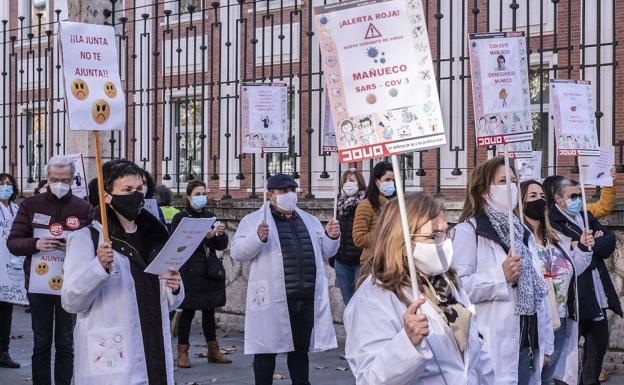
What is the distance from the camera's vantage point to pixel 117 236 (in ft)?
18.4

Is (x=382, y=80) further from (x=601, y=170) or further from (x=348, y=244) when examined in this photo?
(x=348, y=244)

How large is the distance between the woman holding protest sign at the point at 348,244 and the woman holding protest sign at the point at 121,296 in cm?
525

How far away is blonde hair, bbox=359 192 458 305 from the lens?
4.09 metres

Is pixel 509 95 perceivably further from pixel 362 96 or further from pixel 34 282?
pixel 34 282

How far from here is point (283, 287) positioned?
8.26m

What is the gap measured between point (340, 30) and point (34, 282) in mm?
4551

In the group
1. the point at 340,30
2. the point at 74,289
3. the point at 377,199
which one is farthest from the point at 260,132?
the point at 340,30

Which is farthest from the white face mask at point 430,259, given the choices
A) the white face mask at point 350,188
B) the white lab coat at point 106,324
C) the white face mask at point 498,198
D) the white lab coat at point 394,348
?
the white face mask at point 350,188

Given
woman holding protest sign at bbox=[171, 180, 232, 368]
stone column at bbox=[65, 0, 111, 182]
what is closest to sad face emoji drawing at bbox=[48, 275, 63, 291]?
woman holding protest sign at bbox=[171, 180, 232, 368]

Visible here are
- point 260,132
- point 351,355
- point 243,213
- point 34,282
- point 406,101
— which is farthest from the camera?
point 243,213

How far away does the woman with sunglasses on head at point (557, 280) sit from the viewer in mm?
7062

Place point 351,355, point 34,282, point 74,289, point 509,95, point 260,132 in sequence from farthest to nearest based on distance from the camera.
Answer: point 260,132 → point 34,282 → point 509,95 → point 74,289 → point 351,355

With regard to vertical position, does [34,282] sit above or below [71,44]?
below

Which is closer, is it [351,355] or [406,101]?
[351,355]
